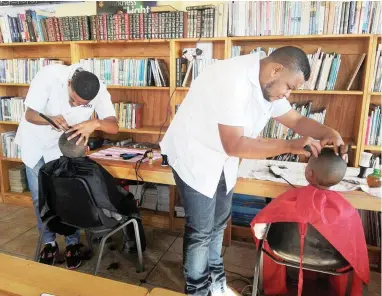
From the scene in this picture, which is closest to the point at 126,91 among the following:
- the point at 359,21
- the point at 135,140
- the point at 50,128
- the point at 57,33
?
the point at 135,140

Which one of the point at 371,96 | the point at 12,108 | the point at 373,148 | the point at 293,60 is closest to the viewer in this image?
the point at 293,60

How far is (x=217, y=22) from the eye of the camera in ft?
7.36

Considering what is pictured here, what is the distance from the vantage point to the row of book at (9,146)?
3012 millimetres

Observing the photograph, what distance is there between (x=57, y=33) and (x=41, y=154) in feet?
4.00

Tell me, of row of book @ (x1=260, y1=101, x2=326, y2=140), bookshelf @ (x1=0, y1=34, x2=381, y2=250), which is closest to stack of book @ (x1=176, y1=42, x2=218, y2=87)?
bookshelf @ (x1=0, y1=34, x2=381, y2=250)

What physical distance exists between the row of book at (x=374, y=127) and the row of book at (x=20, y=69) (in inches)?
99.1

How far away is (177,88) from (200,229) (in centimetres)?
127

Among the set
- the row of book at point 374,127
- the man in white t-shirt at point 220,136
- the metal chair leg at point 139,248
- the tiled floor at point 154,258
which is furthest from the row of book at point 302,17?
the tiled floor at point 154,258

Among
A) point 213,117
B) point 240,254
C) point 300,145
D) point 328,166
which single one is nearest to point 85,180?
point 213,117

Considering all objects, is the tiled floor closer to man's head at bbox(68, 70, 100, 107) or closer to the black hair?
the black hair

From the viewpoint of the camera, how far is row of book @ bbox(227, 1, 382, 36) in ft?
6.49

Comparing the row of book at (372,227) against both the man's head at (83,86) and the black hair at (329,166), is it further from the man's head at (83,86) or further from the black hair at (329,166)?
the man's head at (83,86)

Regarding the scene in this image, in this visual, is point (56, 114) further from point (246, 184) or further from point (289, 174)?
point (289, 174)

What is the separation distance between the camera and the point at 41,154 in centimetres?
198
